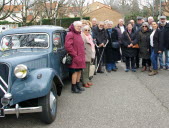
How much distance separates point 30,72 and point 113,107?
76.7 inches

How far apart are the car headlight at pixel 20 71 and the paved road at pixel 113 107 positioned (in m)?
0.94

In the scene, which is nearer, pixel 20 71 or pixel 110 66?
pixel 20 71

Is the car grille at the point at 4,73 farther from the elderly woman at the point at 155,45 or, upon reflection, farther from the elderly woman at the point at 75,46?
the elderly woman at the point at 155,45

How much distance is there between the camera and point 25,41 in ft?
17.7

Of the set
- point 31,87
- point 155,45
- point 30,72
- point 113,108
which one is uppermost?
point 155,45

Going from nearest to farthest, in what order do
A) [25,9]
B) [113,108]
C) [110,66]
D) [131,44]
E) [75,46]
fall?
[113,108]
[75,46]
[131,44]
[110,66]
[25,9]

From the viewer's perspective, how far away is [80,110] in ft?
15.8

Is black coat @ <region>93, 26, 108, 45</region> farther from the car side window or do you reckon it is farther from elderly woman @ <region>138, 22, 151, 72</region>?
the car side window

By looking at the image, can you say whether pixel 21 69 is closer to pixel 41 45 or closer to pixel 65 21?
pixel 41 45

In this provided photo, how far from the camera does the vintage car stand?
12.4 feet

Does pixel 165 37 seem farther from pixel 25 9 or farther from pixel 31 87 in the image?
pixel 25 9

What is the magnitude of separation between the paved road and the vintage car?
1.21 feet

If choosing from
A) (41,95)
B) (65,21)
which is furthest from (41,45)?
(65,21)

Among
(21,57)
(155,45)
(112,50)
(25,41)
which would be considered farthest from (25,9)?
(21,57)
